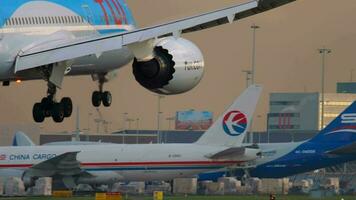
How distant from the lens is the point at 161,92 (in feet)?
140

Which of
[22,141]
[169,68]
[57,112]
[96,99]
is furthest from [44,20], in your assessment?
[22,141]

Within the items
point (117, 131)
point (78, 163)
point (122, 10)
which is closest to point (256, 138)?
point (117, 131)

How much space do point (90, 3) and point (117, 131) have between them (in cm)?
14431

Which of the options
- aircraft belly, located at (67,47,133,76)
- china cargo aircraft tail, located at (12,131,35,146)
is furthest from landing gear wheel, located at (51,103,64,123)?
china cargo aircraft tail, located at (12,131,35,146)

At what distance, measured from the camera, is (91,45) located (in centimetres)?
4112

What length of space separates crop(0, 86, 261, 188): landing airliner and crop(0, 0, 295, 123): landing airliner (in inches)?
1723

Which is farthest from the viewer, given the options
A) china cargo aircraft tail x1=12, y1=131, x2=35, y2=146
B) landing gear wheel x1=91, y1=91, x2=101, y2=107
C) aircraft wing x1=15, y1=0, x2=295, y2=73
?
china cargo aircraft tail x1=12, y1=131, x2=35, y2=146

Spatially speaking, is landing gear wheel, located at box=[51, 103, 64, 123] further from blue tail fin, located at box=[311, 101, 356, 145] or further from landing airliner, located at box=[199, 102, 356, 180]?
blue tail fin, located at box=[311, 101, 356, 145]

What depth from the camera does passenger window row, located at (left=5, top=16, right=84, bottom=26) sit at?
4325cm

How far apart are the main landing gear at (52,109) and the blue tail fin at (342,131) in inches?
2234

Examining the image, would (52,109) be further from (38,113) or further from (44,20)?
(44,20)

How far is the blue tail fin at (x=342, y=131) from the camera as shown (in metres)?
101

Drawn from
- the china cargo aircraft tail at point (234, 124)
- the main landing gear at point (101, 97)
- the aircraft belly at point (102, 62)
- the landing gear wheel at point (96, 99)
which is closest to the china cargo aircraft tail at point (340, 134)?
the china cargo aircraft tail at point (234, 124)

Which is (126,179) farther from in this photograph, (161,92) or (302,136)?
(302,136)
